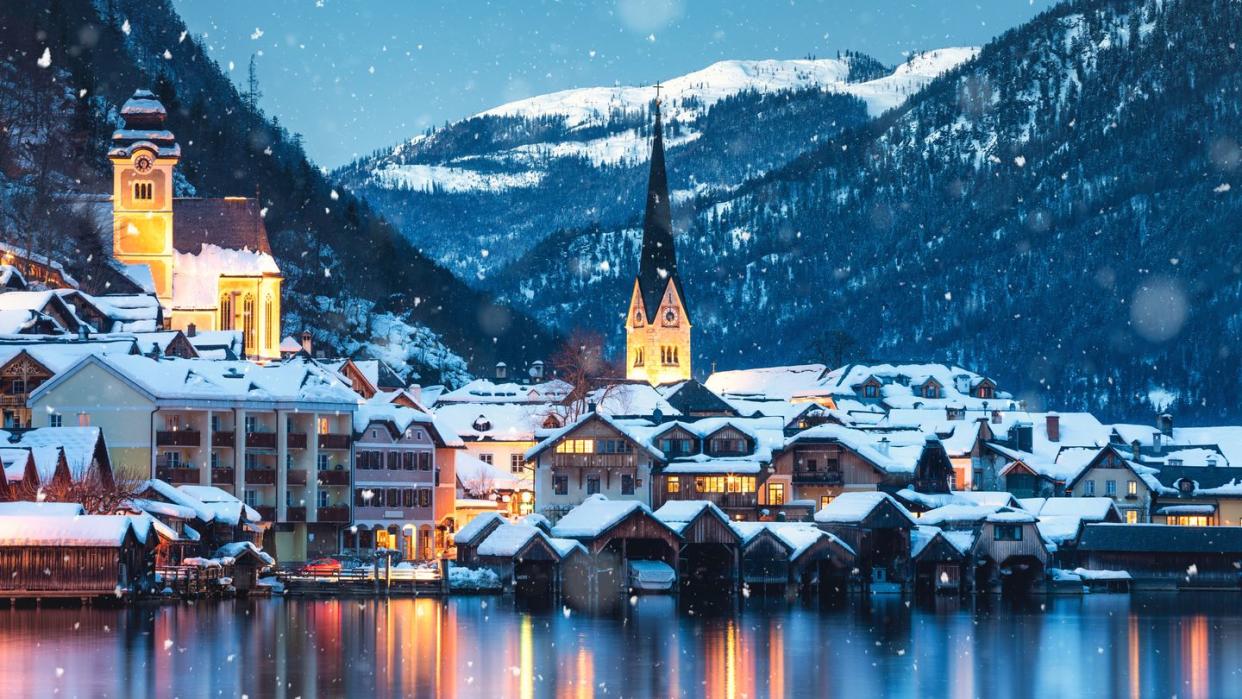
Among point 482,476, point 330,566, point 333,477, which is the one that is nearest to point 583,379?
point 482,476

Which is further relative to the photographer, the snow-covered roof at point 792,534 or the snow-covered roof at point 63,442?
the snow-covered roof at point 792,534

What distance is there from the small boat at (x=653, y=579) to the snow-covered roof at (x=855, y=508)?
Answer: 855cm

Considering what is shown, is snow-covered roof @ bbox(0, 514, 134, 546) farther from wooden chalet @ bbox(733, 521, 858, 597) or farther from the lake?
wooden chalet @ bbox(733, 521, 858, 597)

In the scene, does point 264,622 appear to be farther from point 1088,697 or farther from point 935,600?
point 935,600

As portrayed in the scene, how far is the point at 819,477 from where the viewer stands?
110 meters

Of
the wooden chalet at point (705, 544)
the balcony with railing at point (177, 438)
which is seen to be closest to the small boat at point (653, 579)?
the wooden chalet at point (705, 544)

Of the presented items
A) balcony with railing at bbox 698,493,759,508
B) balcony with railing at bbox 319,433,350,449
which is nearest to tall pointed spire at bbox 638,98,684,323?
balcony with railing at bbox 698,493,759,508

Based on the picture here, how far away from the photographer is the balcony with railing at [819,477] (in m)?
110

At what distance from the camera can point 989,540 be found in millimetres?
103625

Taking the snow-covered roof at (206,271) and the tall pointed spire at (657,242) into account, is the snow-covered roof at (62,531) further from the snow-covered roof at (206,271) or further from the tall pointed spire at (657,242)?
the tall pointed spire at (657,242)

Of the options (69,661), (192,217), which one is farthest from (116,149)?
(69,661)

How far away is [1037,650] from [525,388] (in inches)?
3470

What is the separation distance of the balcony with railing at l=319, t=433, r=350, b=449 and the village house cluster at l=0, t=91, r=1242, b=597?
3.4 inches

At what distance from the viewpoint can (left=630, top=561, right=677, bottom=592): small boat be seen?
9738 centimetres
